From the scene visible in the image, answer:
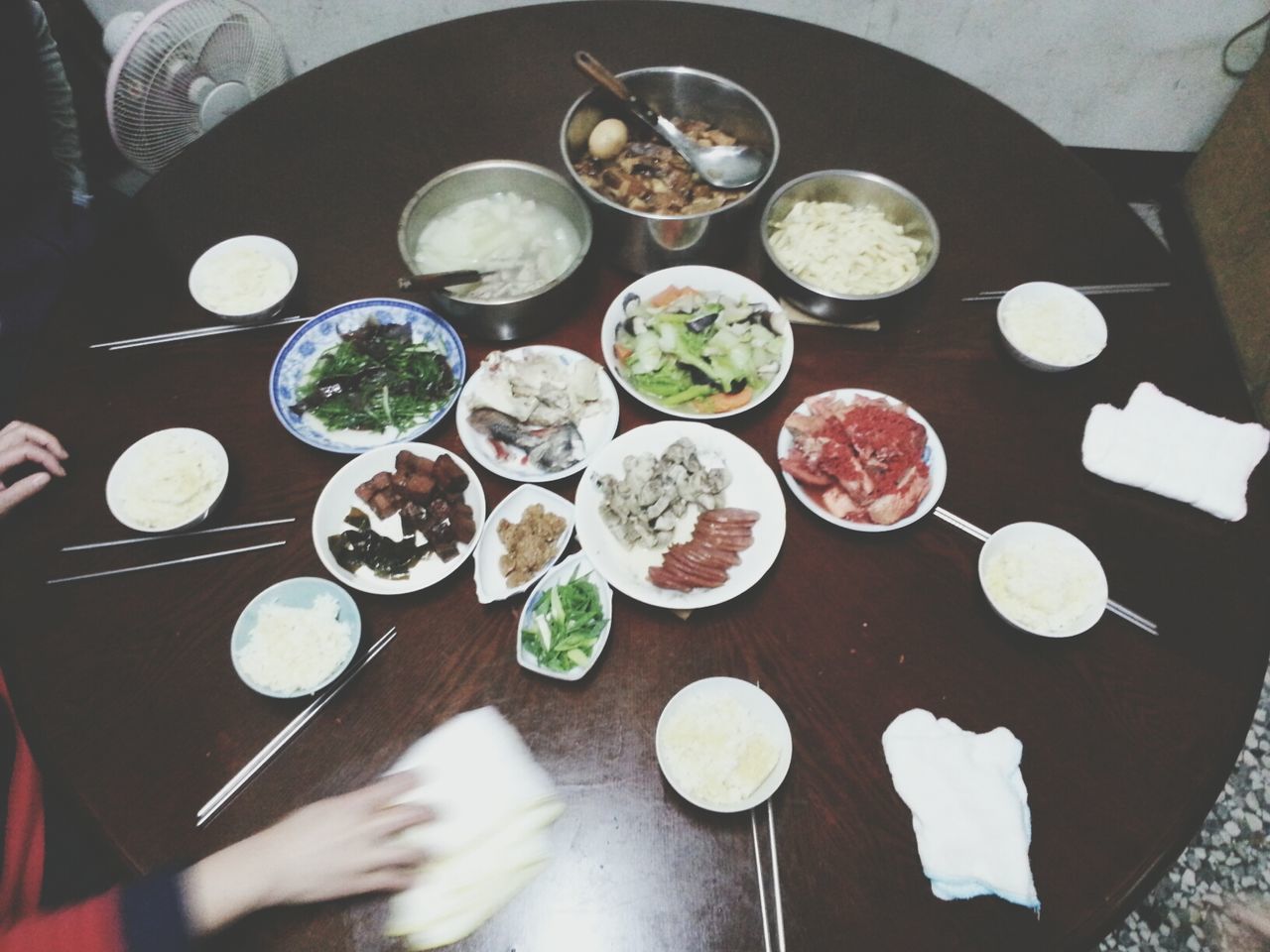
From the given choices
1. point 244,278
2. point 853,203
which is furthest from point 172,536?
point 853,203

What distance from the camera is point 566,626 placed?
5.49 feet

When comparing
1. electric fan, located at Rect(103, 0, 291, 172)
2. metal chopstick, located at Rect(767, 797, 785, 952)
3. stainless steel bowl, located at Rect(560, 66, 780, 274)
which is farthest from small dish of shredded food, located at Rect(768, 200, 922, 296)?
electric fan, located at Rect(103, 0, 291, 172)

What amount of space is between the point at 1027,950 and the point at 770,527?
93 centimetres

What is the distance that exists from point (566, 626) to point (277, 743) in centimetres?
63

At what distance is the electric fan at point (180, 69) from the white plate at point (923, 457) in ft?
7.90

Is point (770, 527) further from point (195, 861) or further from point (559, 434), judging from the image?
point (195, 861)

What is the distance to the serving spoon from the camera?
2234 mm

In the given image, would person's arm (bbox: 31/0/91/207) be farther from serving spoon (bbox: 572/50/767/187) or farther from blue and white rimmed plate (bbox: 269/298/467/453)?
serving spoon (bbox: 572/50/767/187)

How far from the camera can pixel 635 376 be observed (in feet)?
6.69

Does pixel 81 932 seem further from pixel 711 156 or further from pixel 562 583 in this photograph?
pixel 711 156

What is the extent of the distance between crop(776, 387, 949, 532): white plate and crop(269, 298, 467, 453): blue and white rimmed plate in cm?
87

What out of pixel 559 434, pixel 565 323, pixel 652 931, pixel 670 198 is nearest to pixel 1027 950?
pixel 652 931

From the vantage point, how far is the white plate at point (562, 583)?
1.62 metres

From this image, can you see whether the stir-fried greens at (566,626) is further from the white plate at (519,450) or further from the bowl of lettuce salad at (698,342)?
the bowl of lettuce salad at (698,342)
